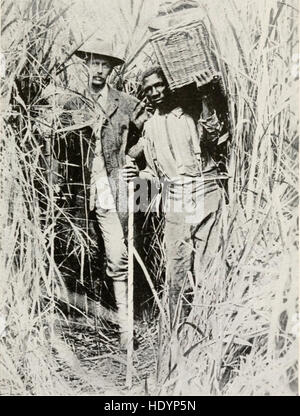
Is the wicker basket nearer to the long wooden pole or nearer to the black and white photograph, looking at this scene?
the black and white photograph

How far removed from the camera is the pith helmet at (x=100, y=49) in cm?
185

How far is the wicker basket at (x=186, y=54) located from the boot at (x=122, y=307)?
1.96 feet

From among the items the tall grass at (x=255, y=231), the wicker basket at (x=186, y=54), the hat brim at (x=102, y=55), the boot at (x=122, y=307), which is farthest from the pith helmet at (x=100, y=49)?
the boot at (x=122, y=307)

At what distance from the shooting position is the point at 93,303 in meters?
1.88

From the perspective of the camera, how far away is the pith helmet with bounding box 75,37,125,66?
185 cm

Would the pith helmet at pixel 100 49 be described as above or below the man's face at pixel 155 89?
above

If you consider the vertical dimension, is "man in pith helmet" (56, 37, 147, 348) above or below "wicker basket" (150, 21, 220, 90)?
below

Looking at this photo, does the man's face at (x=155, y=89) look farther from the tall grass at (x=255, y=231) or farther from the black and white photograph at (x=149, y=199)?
the tall grass at (x=255, y=231)

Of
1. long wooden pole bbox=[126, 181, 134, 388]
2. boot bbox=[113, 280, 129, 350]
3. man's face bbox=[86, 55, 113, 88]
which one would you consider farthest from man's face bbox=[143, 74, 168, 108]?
boot bbox=[113, 280, 129, 350]

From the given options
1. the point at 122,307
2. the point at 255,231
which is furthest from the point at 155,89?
the point at 122,307

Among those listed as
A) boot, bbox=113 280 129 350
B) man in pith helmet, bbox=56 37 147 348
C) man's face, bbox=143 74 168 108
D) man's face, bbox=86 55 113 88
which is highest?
man's face, bbox=86 55 113 88

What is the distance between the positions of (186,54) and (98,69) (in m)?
0.26
